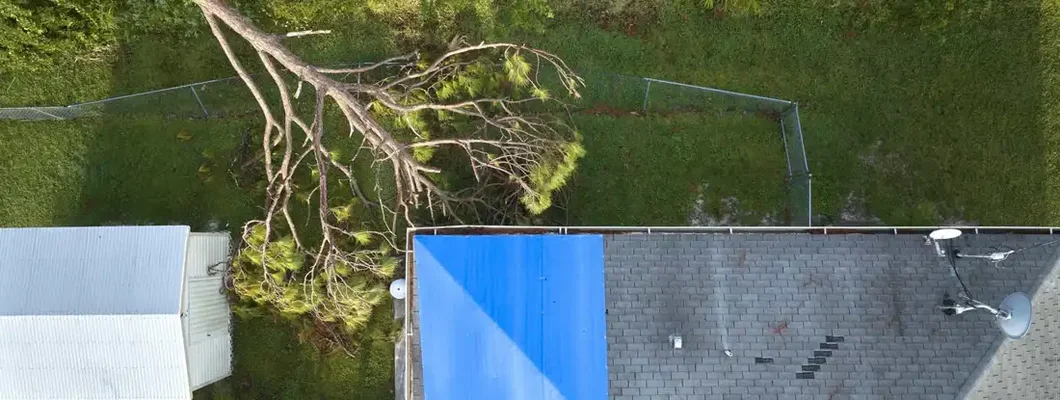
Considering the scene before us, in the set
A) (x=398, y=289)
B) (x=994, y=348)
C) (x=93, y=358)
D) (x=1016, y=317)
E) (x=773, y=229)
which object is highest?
(x=773, y=229)

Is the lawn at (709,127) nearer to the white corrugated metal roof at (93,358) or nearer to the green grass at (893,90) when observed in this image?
the green grass at (893,90)

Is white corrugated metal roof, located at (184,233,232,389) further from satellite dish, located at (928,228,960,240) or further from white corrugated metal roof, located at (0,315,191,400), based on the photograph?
satellite dish, located at (928,228,960,240)

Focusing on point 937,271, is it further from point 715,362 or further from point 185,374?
point 185,374

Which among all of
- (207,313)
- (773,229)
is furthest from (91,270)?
(773,229)

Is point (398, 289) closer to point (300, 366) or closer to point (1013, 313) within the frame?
point (300, 366)

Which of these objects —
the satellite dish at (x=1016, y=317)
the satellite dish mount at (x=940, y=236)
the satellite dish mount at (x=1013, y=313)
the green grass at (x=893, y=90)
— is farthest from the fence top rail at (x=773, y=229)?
the green grass at (x=893, y=90)

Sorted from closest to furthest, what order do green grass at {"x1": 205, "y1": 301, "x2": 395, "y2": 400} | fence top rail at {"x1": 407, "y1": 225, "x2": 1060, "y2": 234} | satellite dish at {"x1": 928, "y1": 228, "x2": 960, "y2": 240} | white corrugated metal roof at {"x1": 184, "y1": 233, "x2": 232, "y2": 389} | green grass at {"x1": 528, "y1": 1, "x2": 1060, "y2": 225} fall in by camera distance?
satellite dish at {"x1": 928, "y1": 228, "x2": 960, "y2": 240}, fence top rail at {"x1": 407, "y1": 225, "x2": 1060, "y2": 234}, white corrugated metal roof at {"x1": 184, "y1": 233, "x2": 232, "y2": 389}, green grass at {"x1": 205, "y1": 301, "x2": 395, "y2": 400}, green grass at {"x1": 528, "y1": 1, "x2": 1060, "y2": 225}

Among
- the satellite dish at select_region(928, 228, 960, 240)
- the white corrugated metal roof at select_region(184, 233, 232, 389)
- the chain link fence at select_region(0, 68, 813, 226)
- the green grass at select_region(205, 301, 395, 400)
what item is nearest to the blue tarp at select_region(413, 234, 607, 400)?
the green grass at select_region(205, 301, 395, 400)
